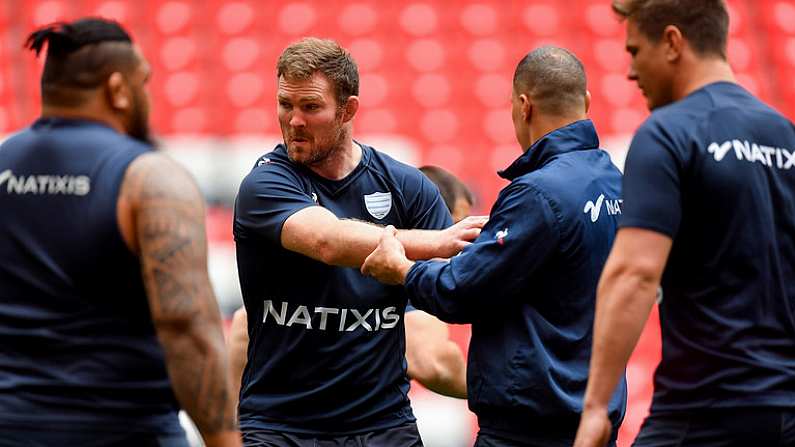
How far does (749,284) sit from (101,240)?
6.09ft

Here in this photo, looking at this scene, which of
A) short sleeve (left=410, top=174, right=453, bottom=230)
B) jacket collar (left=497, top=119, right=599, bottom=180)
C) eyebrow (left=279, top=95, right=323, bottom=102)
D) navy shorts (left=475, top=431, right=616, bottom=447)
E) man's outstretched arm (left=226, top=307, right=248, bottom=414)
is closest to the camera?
navy shorts (left=475, top=431, right=616, bottom=447)

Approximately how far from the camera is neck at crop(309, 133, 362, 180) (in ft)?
16.6

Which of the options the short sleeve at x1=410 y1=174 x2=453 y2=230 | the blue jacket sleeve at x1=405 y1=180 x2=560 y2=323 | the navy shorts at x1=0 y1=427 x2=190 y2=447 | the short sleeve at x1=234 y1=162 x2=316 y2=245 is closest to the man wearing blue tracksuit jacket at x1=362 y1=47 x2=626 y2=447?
the blue jacket sleeve at x1=405 y1=180 x2=560 y2=323

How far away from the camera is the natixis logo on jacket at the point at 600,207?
447 centimetres

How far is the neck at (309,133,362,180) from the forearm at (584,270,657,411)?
1.69 metres

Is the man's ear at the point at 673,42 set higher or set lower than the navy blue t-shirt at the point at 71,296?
higher

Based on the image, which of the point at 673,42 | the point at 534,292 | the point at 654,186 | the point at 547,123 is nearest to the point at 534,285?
the point at 534,292

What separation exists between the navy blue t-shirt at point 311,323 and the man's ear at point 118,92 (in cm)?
123

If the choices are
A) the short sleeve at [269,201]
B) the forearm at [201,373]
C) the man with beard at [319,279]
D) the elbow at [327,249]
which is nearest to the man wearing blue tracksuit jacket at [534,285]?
the elbow at [327,249]

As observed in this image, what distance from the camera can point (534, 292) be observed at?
448 cm

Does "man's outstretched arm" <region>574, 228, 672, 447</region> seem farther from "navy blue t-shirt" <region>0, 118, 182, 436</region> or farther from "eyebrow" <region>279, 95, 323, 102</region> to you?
"eyebrow" <region>279, 95, 323, 102</region>

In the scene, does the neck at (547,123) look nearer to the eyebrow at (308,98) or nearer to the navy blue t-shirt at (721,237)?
the eyebrow at (308,98)

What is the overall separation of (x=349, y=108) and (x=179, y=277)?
6.14ft

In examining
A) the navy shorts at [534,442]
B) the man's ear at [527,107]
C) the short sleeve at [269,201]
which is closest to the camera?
the navy shorts at [534,442]
